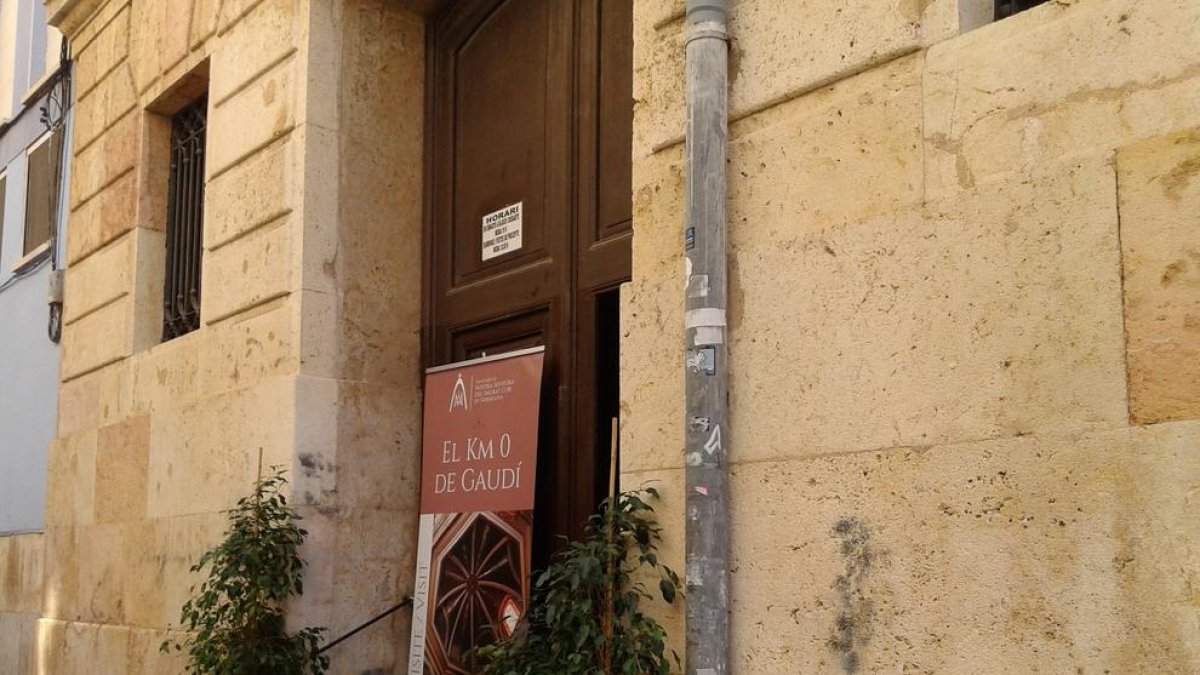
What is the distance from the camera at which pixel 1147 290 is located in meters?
2.86

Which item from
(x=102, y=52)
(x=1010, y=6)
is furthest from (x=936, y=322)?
(x=102, y=52)

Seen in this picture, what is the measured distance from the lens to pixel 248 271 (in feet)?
20.6

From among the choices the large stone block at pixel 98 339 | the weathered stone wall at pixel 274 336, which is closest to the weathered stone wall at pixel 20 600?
the weathered stone wall at pixel 274 336

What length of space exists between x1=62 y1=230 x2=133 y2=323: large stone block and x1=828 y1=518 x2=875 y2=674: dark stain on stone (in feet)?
17.4

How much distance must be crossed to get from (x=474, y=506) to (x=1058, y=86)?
2968mm

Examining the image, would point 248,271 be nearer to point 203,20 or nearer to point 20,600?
point 203,20

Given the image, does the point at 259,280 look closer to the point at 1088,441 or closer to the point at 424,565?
the point at 424,565

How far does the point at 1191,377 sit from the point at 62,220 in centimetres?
840

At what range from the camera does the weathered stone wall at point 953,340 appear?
284cm

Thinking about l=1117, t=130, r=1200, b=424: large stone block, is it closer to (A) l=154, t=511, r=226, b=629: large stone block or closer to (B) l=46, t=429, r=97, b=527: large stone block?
(A) l=154, t=511, r=226, b=629: large stone block

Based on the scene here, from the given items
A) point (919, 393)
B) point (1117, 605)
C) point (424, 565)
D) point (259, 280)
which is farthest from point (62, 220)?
point (1117, 605)

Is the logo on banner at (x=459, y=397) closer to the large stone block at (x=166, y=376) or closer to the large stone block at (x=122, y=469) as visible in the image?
the large stone block at (x=166, y=376)

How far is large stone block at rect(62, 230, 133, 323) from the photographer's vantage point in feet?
25.2

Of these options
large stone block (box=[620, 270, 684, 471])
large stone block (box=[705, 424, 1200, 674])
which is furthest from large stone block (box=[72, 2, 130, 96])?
large stone block (box=[705, 424, 1200, 674])
